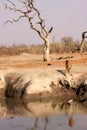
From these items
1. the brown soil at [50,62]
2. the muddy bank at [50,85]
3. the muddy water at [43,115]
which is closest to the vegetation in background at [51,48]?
the brown soil at [50,62]

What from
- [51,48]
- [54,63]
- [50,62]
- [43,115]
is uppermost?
[54,63]

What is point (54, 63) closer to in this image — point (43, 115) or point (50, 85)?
point (50, 85)

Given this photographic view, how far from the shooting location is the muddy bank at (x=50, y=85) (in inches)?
1000

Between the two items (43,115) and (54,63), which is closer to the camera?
(43,115)

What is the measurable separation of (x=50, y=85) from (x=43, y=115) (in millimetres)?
5239

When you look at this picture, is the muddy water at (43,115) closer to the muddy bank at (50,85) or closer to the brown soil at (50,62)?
the muddy bank at (50,85)

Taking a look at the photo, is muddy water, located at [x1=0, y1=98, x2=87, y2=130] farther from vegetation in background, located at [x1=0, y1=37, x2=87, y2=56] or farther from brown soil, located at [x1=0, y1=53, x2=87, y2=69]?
vegetation in background, located at [x1=0, y1=37, x2=87, y2=56]

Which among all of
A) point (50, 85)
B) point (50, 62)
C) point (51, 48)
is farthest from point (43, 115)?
point (51, 48)

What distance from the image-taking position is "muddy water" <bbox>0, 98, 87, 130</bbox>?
698 inches

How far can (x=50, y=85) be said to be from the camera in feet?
84.1

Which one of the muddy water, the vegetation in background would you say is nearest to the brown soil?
the muddy water

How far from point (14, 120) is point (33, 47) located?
4461cm

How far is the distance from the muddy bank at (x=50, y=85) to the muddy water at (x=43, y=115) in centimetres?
69

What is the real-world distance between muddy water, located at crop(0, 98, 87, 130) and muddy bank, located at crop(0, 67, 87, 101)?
690 millimetres
